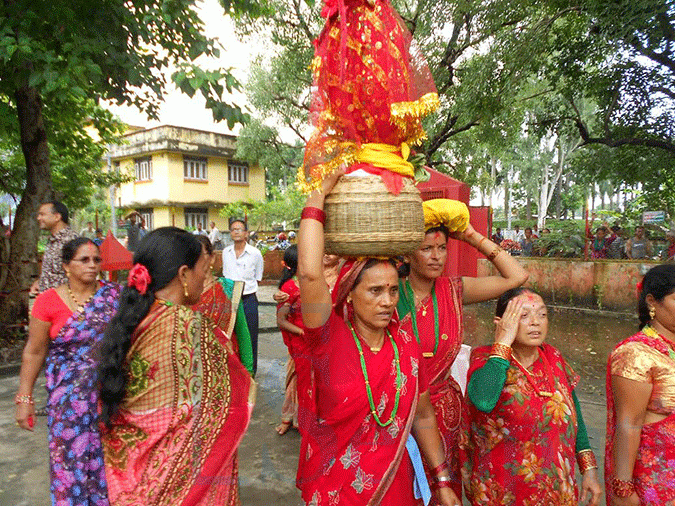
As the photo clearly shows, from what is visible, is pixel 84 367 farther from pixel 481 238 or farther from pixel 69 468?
pixel 481 238

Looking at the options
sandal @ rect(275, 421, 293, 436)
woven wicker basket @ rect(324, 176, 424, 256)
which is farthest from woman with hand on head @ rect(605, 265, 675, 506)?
sandal @ rect(275, 421, 293, 436)

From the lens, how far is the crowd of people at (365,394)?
6.33 ft

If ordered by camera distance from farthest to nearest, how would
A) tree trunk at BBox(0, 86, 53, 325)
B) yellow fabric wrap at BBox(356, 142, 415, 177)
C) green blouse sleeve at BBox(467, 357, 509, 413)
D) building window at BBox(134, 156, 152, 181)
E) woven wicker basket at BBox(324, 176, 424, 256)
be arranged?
1. building window at BBox(134, 156, 152, 181)
2. tree trunk at BBox(0, 86, 53, 325)
3. green blouse sleeve at BBox(467, 357, 509, 413)
4. yellow fabric wrap at BBox(356, 142, 415, 177)
5. woven wicker basket at BBox(324, 176, 424, 256)

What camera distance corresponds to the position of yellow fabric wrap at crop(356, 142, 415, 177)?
1797 millimetres

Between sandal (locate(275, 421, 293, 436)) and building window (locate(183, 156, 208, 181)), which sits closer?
sandal (locate(275, 421, 293, 436))

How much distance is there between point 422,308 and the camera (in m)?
2.51

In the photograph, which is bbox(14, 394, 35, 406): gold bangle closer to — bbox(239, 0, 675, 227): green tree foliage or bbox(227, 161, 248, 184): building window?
bbox(239, 0, 675, 227): green tree foliage

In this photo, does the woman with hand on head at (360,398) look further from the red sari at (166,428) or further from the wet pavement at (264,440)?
the wet pavement at (264,440)

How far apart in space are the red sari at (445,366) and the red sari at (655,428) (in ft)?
2.55

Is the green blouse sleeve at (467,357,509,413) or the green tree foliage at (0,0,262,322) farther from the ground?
the green tree foliage at (0,0,262,322)

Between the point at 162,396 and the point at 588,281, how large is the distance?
1157cm

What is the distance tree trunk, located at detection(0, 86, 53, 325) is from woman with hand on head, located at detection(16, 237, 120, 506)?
4288 mm

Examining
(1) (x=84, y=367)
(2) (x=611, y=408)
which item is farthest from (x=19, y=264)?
(2) (x=611, y=408)

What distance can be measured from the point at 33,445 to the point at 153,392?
3372mm
